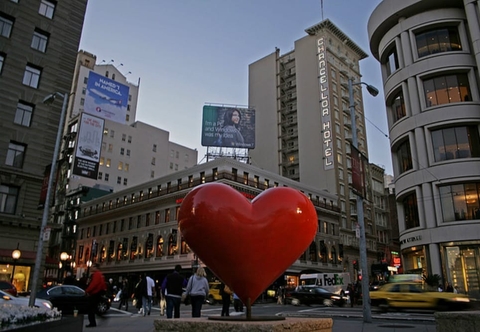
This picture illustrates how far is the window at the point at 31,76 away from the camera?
2927 centimetres

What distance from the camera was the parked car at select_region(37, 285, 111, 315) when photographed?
59.0 ft

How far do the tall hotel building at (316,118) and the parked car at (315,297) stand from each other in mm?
26851

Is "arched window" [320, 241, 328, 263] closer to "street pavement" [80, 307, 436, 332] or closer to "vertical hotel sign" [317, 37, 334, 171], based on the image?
"vertical hotel sign" [317, 37, 334, 171]

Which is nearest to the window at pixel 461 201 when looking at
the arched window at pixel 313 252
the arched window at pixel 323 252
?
the arched window at pixel 313 252

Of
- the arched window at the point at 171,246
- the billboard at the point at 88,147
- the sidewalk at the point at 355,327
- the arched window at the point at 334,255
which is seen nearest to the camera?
the sidewalk at the point at 355,327

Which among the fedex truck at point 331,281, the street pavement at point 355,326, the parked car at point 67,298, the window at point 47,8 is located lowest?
the street pavement at point 355,326

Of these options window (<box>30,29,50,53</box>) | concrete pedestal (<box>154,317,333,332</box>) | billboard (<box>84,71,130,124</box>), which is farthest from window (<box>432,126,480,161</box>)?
window (<box>30,29,50,53</box>)

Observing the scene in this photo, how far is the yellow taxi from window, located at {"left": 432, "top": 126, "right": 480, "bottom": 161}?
52.1 ft

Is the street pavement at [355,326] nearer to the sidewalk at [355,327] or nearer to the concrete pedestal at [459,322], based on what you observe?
the sidewalk at [355,327]

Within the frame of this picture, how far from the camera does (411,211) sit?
34812mm

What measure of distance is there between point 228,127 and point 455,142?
91.4 ft

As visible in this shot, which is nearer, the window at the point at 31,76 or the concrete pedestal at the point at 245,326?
the concrete pedestal at the point at 245,326

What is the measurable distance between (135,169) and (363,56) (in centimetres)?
5144

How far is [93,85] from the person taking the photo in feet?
94.8
